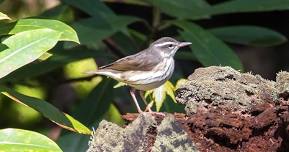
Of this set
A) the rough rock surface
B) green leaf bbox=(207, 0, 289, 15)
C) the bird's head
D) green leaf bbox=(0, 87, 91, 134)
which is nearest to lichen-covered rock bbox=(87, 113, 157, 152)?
the rough rock surface

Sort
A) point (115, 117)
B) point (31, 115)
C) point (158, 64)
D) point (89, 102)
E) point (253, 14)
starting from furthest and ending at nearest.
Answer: point (253, 14) → point (31, 115) → point (115, 117) → point (89, 102) → point (158, 64)

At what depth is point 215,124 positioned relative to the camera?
2.69 m

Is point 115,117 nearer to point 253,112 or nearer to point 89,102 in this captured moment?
point 89,102

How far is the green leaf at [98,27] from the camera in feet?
14.2

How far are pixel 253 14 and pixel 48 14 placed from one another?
3.99 meters

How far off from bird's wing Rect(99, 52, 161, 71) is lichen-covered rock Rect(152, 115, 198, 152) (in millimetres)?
1387

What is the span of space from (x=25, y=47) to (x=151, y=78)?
3.61ft

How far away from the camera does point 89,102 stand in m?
4.72

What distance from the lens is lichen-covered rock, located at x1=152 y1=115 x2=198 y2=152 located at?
2.66m

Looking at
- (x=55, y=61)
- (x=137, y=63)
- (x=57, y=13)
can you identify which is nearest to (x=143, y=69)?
(x=137, y=63)

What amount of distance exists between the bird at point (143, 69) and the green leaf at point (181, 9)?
429 mm

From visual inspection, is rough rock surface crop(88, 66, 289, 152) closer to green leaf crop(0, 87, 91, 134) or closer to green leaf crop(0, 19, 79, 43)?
green leaf crop(0, 87, 91, 134)

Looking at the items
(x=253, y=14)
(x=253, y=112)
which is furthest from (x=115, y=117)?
(x=253, y=14)

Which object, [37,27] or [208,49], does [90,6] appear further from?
[37,27]
